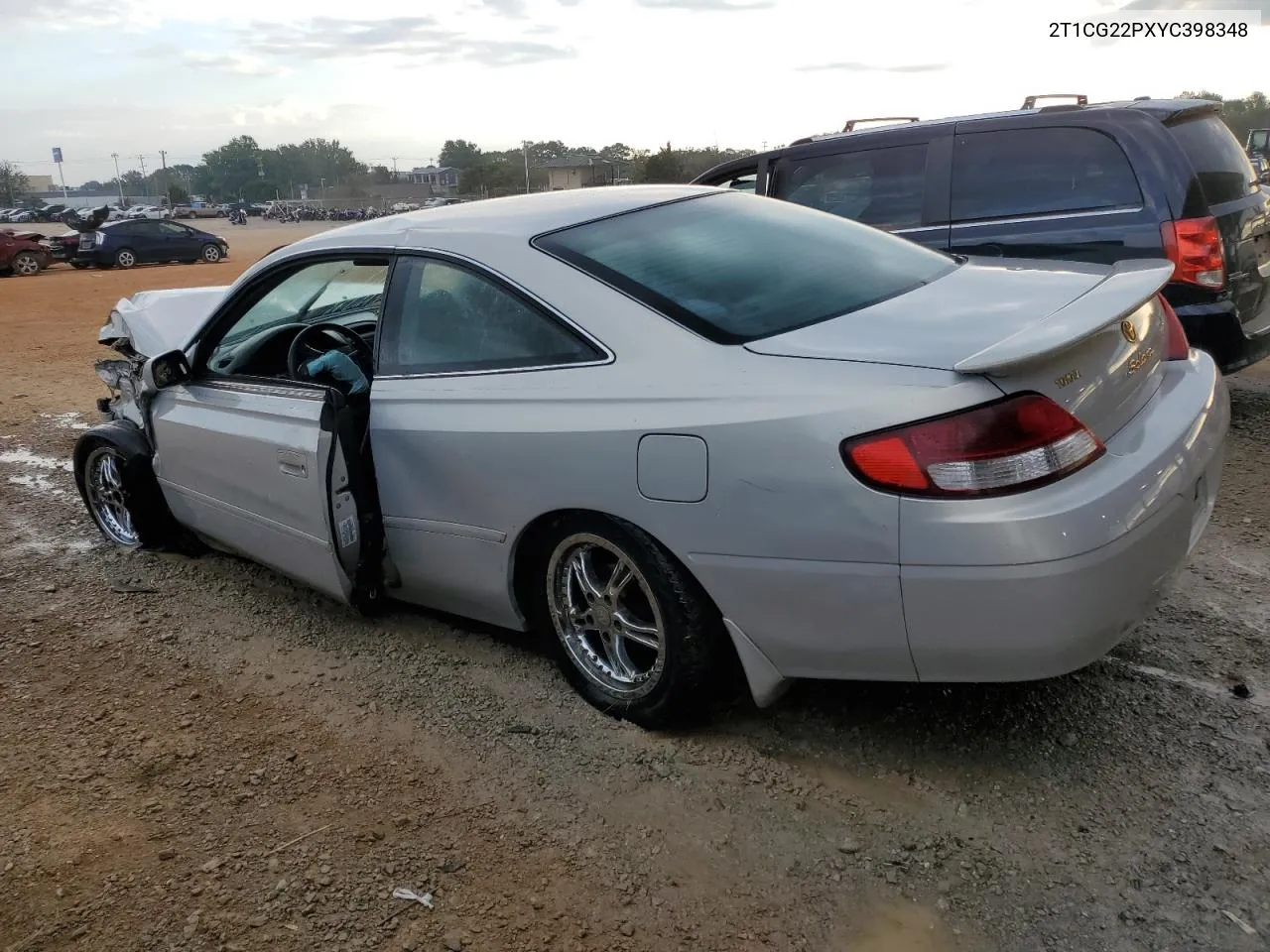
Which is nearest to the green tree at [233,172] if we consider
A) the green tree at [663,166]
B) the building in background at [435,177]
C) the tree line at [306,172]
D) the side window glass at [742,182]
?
the tree line at [306,172]

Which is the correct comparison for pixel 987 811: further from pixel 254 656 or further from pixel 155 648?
pixel 155 648

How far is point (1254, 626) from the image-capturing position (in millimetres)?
3428

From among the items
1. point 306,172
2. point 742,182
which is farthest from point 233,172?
point 742,182

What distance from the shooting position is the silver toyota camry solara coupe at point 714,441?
2299 mm

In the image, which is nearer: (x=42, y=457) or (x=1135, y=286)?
(x=1135, y=286)

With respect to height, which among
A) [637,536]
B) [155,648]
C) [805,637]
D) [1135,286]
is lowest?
[155,648]

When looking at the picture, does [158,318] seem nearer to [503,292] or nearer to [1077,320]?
[503,292]

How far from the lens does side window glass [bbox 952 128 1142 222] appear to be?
5.30 meters

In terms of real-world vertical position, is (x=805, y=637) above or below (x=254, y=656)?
above

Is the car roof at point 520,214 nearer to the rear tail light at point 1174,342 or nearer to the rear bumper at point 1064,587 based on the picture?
the rear tail light at point 1174,342

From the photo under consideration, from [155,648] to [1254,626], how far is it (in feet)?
12.9

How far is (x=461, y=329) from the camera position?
327 cm

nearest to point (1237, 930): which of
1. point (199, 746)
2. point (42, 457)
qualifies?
point (199, 746)

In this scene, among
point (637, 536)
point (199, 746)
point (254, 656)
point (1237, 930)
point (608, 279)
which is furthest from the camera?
point (254, 656)
